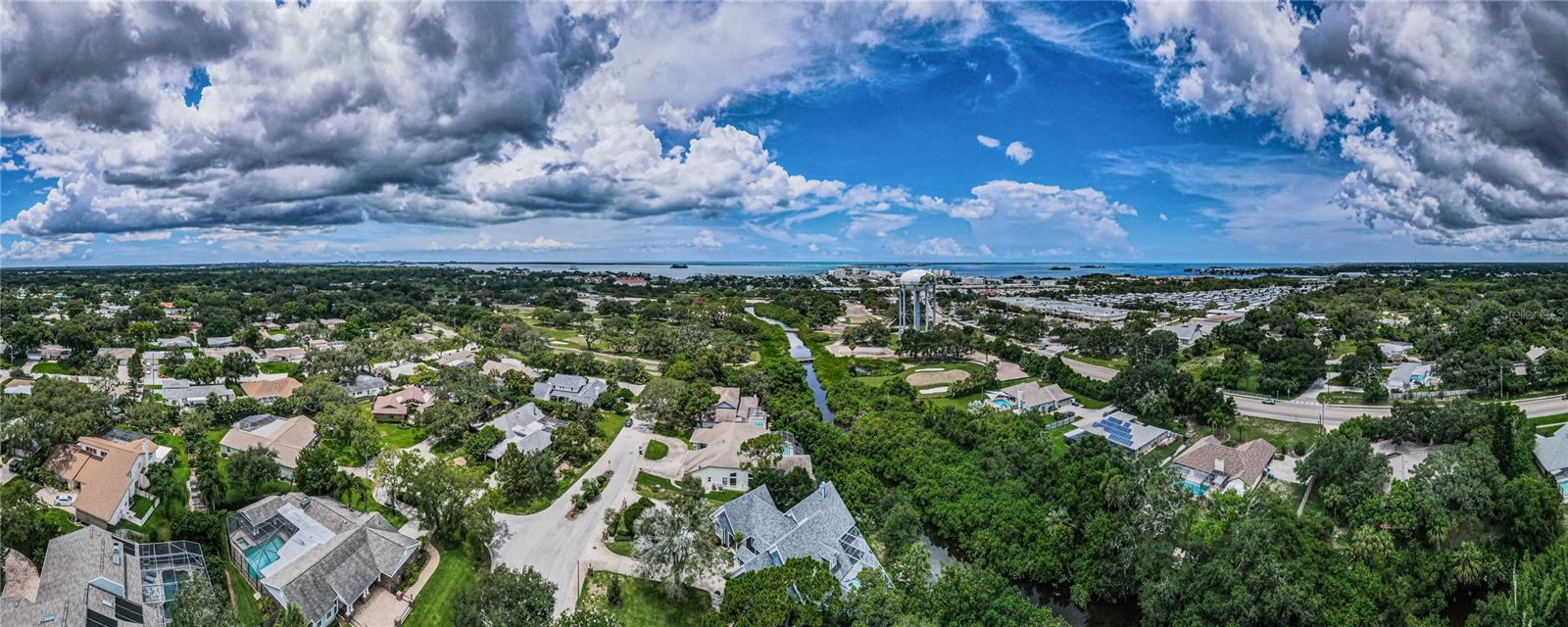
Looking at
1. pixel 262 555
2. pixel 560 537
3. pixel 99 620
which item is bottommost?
pixel 560 537

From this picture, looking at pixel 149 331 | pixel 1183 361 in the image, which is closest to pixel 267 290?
pixel 149 331

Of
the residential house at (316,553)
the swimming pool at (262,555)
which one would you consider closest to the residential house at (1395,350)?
the residential house at (316,553)

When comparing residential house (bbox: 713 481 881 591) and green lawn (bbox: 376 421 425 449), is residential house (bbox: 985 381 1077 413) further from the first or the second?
green lawn (bbox: 376 421 425 449)

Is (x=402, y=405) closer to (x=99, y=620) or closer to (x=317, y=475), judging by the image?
(x=317, y=475)

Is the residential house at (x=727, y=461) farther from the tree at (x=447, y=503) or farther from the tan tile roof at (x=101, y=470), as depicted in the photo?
the tan tile roof at (x=101, y=470)

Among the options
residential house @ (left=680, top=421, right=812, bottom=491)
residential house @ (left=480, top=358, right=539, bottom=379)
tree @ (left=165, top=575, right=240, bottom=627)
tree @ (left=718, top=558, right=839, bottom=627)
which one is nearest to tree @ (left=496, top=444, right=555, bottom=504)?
residential house @ (left=680, top=421, right=812, bottom=491)

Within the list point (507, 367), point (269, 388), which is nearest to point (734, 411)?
point (507, 367)
